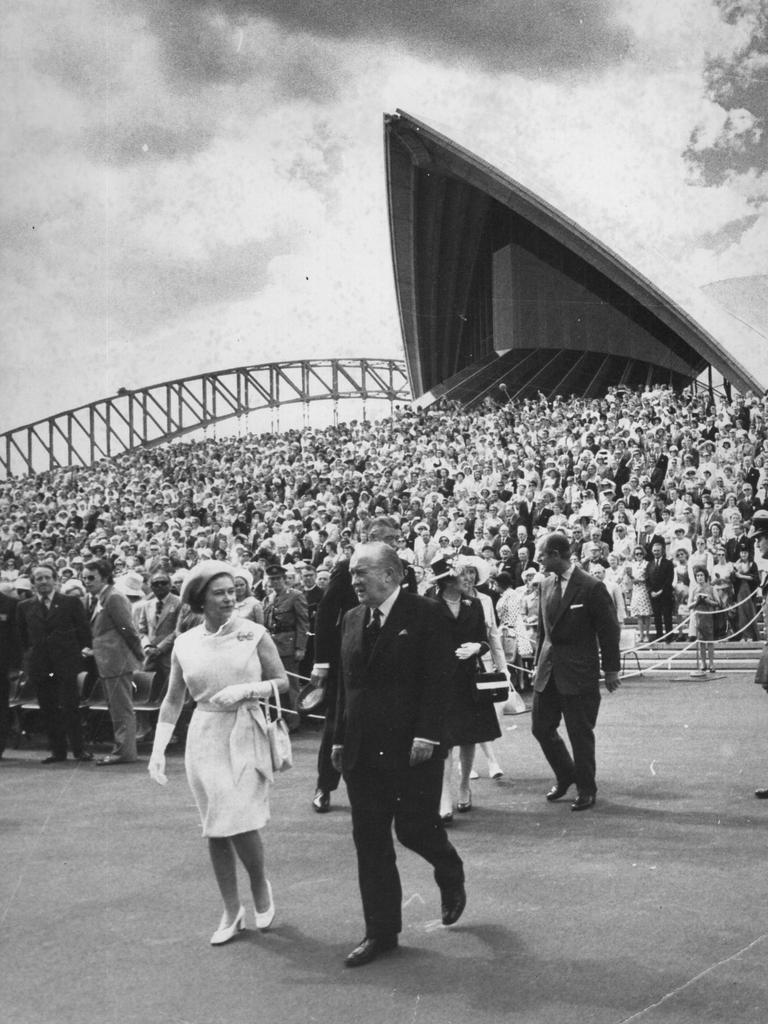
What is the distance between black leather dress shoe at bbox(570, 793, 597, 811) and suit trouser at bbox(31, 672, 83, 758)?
4.73 m

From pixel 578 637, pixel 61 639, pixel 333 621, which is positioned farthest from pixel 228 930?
pixel 61 639

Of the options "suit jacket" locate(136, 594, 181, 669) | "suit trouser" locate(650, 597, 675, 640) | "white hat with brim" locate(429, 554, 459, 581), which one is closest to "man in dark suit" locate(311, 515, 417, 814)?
"white hat with brim" locate(429, 554, 459, 581)

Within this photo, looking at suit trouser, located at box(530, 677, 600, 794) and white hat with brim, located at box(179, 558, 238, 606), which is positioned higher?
white hat with brim, located at box(179, 558, 238, 606)

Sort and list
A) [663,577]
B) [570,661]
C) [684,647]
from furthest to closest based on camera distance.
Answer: [663,577] → [684,647] → [570,661]

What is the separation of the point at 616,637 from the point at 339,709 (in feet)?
7.61

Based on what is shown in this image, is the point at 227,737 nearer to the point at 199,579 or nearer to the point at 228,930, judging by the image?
the point at 199,579

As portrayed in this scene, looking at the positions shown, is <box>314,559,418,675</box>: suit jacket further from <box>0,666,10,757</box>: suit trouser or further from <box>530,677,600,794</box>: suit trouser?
<box>0,666,10,757</box>: suit trouser

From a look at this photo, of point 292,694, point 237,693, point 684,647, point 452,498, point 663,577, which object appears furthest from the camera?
point 452,498

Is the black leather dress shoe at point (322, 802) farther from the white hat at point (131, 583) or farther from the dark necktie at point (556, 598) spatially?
the white hat at point (131, 583)

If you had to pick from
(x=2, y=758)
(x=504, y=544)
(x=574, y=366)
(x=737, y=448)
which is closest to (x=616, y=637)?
(x=2, y=758)

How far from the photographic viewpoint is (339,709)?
5199 millimetres

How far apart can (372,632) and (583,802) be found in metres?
2.74

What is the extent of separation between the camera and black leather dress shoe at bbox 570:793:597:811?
6.70 metres

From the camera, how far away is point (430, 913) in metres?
4.83
